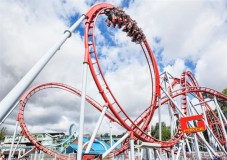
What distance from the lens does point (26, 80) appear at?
347 cm

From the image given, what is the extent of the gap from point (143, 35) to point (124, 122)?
6124mm

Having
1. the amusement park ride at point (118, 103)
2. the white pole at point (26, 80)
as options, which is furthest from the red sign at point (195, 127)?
the white pole at point (26, 80)

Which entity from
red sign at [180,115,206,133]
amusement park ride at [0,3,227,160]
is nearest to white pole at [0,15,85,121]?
amusement park ride at [0,3,227,160]

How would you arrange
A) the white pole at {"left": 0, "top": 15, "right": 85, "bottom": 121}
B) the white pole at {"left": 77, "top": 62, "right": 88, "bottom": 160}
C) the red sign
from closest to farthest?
the white pole at {"left": 0, "top": 15, "right": 85, "bottom": 121}
the white pole at {"left": 77, "top": 62, "right": 88, "bottom": 160}
the red sign

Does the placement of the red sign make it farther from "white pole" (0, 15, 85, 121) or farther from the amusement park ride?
"white pole" (0, 15, 85, 121)

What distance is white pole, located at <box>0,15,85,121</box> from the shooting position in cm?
284

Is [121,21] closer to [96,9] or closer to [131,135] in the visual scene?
[96,9]

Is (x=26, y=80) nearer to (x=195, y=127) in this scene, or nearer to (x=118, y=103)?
(x=118, y=103)

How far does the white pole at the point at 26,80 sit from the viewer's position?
2839 millimetres

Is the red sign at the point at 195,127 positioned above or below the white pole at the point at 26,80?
above

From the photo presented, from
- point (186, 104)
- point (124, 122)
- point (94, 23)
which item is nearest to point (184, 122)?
point (186, 104)

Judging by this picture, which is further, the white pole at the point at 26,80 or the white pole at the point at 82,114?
the white pole at the point at 82,114

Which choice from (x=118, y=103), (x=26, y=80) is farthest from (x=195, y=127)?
(x=26, y=80)

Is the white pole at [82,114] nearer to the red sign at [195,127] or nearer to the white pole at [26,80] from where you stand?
the white pole at [26,80]
